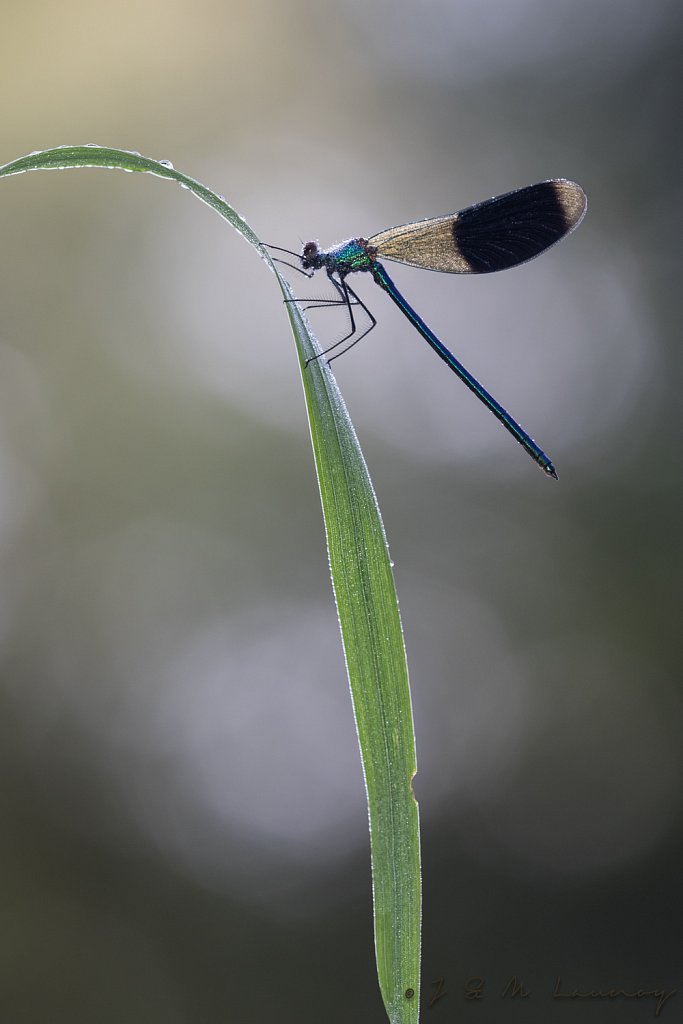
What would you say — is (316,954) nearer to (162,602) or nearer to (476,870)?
(476,870)

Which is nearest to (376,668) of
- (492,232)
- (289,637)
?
(492,232)

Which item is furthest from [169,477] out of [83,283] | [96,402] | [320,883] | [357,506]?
[357,506]

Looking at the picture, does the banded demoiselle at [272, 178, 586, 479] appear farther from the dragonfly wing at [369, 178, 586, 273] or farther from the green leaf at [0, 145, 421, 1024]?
the green leaf at [0, 145, 421, 1024]

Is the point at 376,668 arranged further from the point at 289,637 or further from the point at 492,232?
the point at 289,637

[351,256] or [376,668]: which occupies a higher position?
[351,256]

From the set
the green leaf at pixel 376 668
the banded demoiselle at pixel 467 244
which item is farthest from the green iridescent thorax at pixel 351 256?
the green leaf at pixel 376 668

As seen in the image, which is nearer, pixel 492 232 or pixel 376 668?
pixel 376 668
